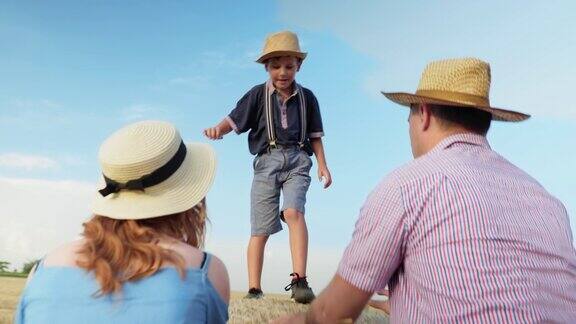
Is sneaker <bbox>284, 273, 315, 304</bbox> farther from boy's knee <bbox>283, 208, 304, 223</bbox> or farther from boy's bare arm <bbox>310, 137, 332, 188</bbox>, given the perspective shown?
boy's bare arm <bbox>310, 137, 332, 188</bbox>

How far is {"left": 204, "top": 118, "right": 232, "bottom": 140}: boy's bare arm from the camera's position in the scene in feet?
19.9

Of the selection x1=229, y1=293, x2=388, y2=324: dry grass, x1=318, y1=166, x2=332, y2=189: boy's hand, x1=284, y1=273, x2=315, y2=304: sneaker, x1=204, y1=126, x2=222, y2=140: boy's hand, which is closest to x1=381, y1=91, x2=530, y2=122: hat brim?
x1=229, y1=293, x2=388, y2=324: dry grass

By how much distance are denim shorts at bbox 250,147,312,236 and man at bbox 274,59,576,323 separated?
Result: 3.20 metres

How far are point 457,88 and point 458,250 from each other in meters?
0.82

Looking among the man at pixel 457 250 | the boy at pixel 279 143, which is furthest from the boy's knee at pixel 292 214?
the man at pixel 457 250

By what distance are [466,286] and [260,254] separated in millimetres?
3691

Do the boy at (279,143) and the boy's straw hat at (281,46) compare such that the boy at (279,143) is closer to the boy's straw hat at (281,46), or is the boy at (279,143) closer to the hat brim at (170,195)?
the boy's straw hat at (281,46)

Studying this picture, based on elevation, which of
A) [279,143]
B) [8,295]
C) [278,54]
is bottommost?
[8,295]

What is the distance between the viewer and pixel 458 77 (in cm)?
285

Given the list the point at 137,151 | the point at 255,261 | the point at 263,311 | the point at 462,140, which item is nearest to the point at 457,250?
the point at 462,140

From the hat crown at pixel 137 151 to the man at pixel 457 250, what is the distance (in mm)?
712

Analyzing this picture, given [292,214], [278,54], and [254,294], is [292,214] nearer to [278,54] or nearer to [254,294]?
[254,294]

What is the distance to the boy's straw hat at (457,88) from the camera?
2.67 m

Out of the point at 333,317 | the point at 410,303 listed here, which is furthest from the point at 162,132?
the point at 410,303
